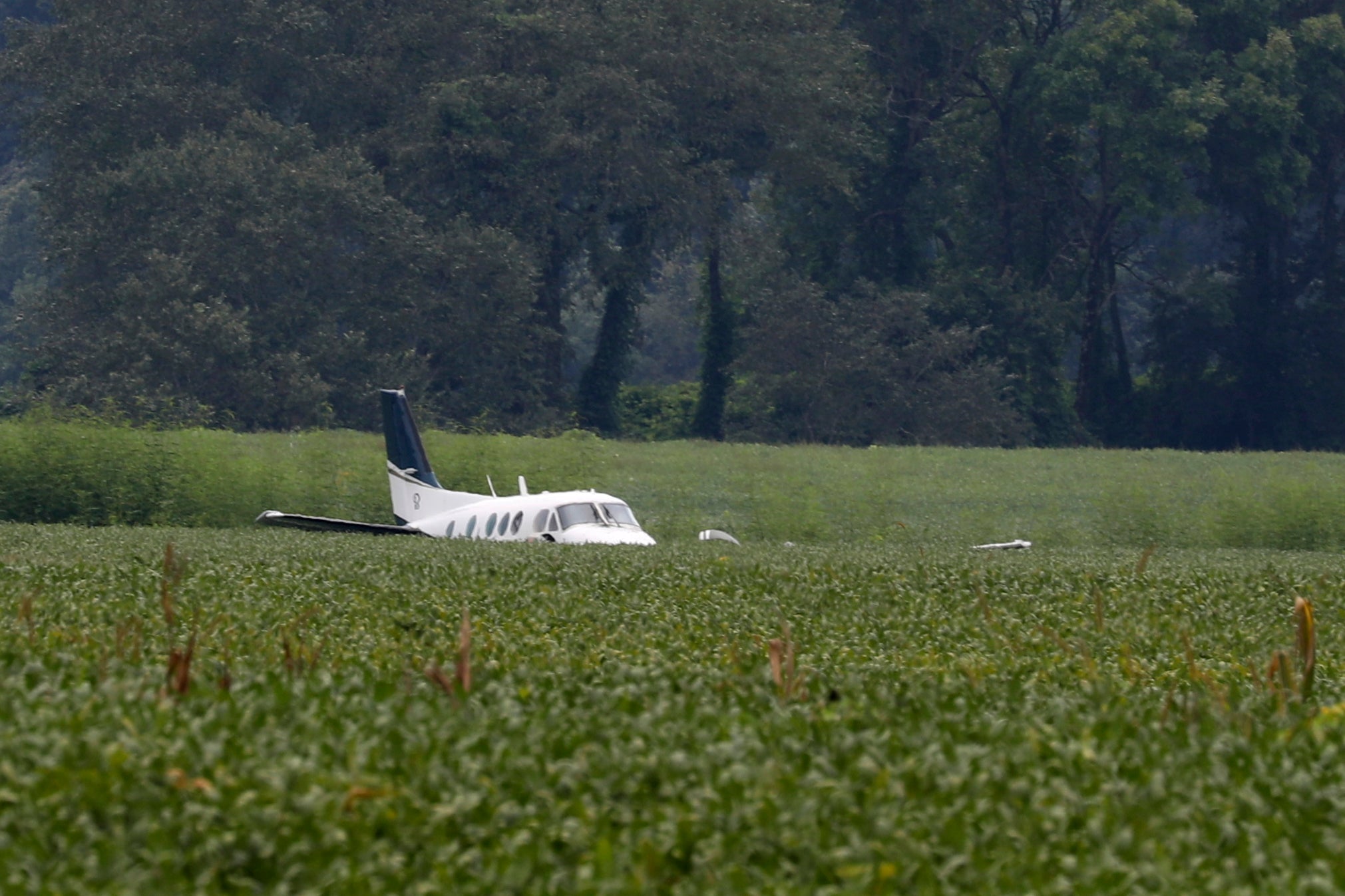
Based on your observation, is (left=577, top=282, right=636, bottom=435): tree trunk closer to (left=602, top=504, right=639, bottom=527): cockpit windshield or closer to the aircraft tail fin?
the aircraft tail fin

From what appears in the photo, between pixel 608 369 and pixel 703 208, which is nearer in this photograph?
pixel 703 208

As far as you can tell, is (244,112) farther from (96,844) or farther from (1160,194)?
(96,844)

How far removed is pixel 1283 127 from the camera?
52.6 meters

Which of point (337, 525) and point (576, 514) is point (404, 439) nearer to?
point (337, 525)

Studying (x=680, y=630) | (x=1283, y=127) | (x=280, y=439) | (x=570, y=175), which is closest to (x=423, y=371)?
(x=570, y=175)

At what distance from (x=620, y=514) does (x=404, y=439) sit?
706cm

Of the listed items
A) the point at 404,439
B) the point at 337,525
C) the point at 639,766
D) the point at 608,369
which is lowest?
the point at 639,766

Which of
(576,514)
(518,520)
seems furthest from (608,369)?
(576,514)

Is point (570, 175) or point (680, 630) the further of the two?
point (570, 175)

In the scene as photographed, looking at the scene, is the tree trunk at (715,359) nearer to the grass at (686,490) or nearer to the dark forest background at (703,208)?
the dark forest background at (703,208)

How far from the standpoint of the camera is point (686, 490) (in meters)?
37.9

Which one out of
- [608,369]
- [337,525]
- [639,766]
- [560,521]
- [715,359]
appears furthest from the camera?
[715,359]

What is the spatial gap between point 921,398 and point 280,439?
24.3 meters

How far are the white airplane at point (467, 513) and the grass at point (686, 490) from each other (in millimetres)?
4008
